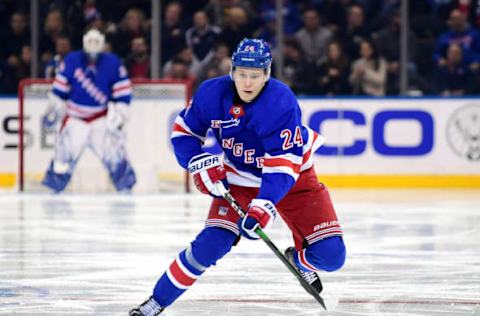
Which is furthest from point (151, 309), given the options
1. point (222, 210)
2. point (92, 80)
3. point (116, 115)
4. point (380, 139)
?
point (380, 139)

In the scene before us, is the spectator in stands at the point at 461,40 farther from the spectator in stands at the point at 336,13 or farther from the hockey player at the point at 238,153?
the hockey player at the point at 238,153

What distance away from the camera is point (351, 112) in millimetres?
11102

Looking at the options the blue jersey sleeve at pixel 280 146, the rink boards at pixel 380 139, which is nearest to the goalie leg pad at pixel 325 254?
the blue jersey sleeve at pixel 280 146

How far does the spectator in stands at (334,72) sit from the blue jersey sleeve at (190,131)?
677 cm

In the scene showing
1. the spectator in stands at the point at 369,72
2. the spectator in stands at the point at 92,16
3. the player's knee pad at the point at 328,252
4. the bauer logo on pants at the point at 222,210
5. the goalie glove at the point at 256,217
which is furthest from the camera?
the spectator in stands at the point at 92,16

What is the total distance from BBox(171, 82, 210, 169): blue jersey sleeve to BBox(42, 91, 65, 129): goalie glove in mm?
6173

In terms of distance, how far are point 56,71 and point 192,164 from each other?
719 cm

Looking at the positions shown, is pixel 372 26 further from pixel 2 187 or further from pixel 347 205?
Result: pixel 2 187

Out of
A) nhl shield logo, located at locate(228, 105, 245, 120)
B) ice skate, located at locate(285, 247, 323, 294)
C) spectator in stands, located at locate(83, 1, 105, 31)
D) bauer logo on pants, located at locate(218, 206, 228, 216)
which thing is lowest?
ice skate, located at locate(285, 247, 323, 294)

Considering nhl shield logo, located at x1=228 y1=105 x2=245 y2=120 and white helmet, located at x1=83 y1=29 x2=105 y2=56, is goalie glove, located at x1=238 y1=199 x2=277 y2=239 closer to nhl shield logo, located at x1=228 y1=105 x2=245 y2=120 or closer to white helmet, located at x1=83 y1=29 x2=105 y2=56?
nhl shield logo, located at x1=228 y1=105 x2=245 y2=120

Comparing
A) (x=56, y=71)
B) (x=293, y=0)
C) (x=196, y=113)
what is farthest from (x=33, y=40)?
(x=196, y=113)

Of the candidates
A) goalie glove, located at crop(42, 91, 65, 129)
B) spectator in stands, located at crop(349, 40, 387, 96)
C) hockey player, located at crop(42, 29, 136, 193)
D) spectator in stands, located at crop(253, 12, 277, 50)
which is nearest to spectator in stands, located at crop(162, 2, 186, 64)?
spectator in stands, located at crop(253, 12, 277, 50)

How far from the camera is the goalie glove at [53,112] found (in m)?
10.5

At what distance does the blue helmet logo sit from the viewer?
165 inches
